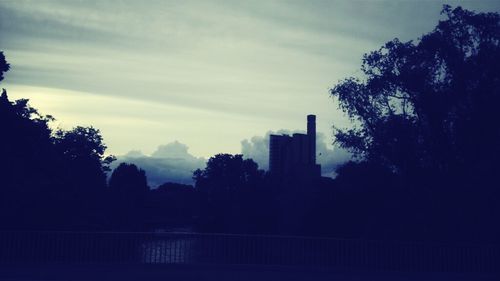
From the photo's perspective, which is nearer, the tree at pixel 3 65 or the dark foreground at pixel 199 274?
the dark foreground at pixel 199 274

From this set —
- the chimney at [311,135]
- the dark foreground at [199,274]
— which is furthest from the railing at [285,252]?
the chimney at [311,135]

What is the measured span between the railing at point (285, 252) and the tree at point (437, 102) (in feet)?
21.1

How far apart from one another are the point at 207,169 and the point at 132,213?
3296 cm

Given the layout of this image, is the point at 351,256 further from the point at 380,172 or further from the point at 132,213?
the point at 132,213

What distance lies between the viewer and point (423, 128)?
23.6 m

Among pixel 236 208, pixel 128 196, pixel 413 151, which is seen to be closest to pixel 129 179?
pixel 128 196

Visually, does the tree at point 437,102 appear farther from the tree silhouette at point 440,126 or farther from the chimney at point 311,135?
the chimney at point 311,135

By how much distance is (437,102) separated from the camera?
2291 cm

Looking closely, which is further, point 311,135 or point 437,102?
point 311,135

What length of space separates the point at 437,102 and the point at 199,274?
1497cm

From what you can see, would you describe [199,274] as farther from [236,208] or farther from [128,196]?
[128,196]

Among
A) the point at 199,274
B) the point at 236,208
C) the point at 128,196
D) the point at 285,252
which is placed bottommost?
the point at 199,274

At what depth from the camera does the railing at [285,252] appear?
16328mm

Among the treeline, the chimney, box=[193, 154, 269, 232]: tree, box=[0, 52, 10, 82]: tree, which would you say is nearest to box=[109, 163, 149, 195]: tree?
box=[193, 154, 269, 232]: tree
